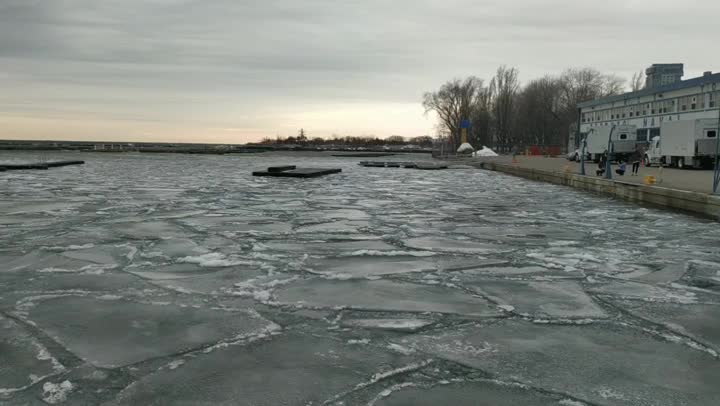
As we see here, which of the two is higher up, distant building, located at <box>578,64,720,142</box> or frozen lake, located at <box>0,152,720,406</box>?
distant building, located at <box>578,64,720,142</box>

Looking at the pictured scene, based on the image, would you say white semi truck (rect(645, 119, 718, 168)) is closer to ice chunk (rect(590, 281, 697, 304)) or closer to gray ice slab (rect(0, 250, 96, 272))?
ice chunk (rect(590, 281, 697, 304))

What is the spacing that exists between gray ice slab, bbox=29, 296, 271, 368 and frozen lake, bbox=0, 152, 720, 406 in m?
0.02

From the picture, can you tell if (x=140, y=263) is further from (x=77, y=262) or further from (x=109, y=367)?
(x=109, y=367)

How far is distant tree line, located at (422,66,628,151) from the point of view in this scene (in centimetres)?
10406

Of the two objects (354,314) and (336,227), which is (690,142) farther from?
(354,314)

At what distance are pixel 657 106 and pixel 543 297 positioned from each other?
5773cm

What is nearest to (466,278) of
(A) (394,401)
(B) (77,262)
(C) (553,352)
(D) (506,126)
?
(C) (553,352)

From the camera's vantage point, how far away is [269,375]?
4.24 meters

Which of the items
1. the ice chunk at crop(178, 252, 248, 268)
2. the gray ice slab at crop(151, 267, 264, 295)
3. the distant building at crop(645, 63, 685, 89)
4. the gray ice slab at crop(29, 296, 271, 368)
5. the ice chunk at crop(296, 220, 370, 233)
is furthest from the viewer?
the distant building at crop(645, 63, 685, 89)

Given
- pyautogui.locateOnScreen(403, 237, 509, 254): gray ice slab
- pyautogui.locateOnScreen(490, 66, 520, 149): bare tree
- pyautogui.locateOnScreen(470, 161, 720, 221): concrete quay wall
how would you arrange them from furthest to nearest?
pyautogui.locateOnScreen(490, 66, 520, 149): bare tree → pyautogui.locateOnScreen(470, 161, 720, 221): concrete quay wall → pyautogui.locateOnScreen(403, 237, 509, 254): gray ice slab

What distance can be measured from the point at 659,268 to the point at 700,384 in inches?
176

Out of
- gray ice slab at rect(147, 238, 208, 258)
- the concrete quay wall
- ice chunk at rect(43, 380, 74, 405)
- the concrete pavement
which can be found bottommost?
ice chunk at rect(43, 380, 74, 405)

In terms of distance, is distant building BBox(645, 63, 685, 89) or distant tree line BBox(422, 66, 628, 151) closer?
distant tree line BBox(422, 66, 628, 151)

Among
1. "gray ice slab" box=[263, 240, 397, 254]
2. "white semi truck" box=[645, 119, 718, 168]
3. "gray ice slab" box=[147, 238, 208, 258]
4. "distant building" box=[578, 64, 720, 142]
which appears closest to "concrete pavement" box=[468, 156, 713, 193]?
"white semi truck" box=[645, 119, 718, 168]
